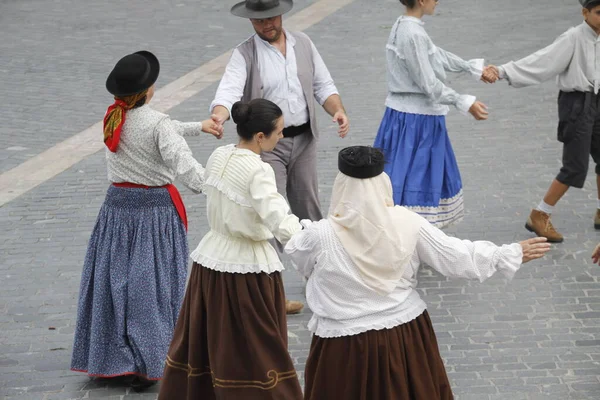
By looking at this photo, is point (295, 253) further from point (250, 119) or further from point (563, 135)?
point (563, 135)

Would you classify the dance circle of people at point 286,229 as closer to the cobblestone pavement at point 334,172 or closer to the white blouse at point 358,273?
the white blouse at point 358,273

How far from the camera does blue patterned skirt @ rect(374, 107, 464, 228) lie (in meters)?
6.66

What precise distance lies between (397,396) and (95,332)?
1981mm

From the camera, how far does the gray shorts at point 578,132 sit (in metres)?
7.08

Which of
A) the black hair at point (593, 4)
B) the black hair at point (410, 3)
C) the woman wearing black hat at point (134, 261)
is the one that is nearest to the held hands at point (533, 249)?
the woman wearing black hat at point (134, 261)

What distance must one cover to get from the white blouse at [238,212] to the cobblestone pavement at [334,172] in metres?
1.14

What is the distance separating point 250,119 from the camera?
15.7ft

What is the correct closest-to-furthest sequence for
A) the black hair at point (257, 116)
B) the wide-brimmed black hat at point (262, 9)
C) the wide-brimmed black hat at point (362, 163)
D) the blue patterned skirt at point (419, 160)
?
the wide-brimmed black hat at point (362, 163) → the black hair at point (257, 116) → the wide-brimmed black hat at point (262, 9) → the blue patterned skirt at point (419, 160)

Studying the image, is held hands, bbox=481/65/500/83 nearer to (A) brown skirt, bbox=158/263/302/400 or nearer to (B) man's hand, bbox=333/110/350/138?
(B) man's hand, bbox=333/110/350/138

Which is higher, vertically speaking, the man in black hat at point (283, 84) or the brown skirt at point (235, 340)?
the man in black hat at point (283, 84)

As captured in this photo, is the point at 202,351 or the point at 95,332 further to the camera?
the point at 95,332

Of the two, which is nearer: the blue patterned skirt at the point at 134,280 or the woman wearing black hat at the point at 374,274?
the woman wearing black hat at the point at 374,274

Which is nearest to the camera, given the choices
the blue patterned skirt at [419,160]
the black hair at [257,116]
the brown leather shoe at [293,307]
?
the black hair at [257,116]

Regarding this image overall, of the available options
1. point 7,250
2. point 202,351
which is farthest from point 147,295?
point 7,250
